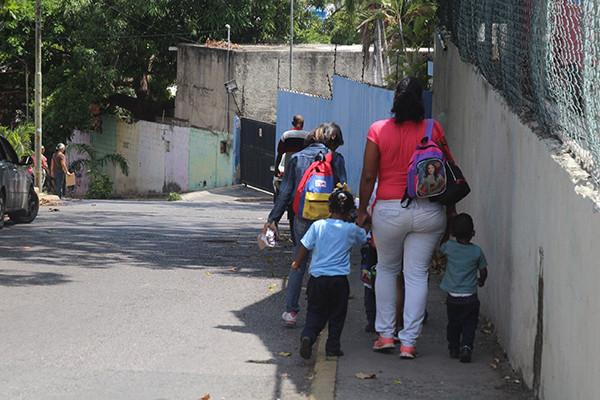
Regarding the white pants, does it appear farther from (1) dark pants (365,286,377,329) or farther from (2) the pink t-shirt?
(1) dark pants (365,286,377,329)

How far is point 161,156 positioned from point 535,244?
103ft

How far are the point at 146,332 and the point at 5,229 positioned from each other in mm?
8025

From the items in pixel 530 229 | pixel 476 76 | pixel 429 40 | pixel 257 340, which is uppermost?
pixel 429 40

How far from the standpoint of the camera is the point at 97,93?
3566 centimetres

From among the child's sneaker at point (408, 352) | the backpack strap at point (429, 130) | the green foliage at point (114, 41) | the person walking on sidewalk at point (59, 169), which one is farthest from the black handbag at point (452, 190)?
the green foliage at point (114, 41)

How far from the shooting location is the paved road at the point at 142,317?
5918mm

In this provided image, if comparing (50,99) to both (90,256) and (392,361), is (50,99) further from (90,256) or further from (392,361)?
(392,361)

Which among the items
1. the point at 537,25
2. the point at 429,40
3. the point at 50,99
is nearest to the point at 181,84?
the point at 50,99

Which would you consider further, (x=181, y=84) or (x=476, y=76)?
(x=181, y=84)

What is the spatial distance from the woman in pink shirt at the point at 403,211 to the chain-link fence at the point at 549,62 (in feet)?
2.52

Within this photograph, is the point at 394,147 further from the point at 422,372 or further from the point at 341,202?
the point at 422,372

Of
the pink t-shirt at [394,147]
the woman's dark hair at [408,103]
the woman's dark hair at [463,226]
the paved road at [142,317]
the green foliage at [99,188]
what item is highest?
the woman's dark hair at [408,103]

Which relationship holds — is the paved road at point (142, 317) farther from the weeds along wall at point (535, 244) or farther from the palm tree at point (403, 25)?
the palm tree at point (403, 25)

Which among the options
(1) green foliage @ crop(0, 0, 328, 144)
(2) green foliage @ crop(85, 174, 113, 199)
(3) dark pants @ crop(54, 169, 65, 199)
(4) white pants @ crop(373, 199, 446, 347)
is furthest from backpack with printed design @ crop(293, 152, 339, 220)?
(2) green foliage @ crop(85, 174, 113, 199)
